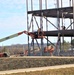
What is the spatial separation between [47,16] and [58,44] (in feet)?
26.0

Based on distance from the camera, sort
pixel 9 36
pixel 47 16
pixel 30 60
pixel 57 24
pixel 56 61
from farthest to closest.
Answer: pixel 9 36
pixel 47 16
pixel 57 24
pixel 30 60
pixel 56 61

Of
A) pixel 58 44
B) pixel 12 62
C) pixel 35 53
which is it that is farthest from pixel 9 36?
pixel 12 62

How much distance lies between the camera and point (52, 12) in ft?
247

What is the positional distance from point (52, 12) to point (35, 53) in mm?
11316

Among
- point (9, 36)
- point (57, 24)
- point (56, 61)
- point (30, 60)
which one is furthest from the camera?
point (9, 36)

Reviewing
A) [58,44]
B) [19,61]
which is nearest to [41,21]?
[58,44]

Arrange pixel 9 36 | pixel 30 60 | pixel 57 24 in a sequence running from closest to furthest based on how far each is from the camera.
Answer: pixel 30 60 → pixel 57 24 → pixel 9 36

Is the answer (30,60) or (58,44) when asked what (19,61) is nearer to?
(30,60)

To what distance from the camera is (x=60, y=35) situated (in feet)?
244

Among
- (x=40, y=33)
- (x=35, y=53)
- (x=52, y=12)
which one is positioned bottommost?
(x=35, y=53)

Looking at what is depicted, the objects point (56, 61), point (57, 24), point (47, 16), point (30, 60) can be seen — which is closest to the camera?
point (56, 61)

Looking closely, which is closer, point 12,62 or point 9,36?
point 12,62

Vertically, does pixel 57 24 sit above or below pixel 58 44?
above

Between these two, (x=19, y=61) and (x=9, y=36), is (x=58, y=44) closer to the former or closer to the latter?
(x=9, y=36)
